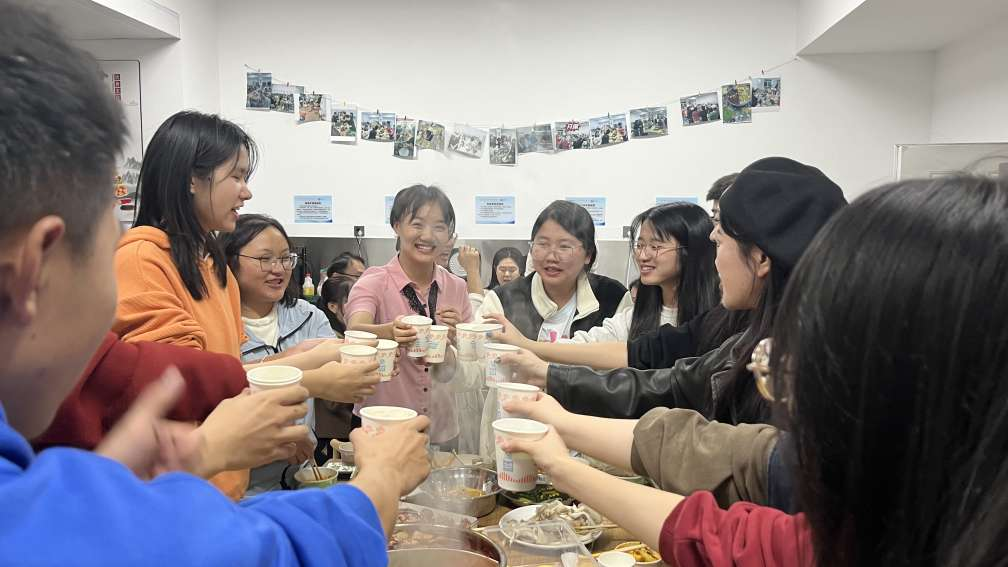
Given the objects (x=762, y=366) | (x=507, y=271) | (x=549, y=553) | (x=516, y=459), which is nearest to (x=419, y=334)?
(x=516, y=459)

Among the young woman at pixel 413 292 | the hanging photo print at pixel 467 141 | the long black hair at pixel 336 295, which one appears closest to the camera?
the young woman at pixel 413 292

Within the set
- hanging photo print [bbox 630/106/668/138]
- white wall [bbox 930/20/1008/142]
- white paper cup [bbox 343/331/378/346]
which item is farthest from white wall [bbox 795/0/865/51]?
white paper cup [bbox 343/331/378/346]

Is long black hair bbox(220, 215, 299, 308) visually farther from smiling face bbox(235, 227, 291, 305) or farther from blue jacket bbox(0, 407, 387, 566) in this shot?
blue jacket bbox(0, 407, 387, 566)

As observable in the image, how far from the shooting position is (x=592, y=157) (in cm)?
440

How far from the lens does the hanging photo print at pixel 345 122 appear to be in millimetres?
4418

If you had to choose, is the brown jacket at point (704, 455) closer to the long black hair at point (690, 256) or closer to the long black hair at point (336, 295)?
the long black hair at point (690, 256)

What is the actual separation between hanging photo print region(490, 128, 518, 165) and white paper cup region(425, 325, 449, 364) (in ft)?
8.23

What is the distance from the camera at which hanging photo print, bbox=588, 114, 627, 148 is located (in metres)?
4.36

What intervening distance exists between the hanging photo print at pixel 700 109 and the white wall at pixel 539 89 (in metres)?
0.07

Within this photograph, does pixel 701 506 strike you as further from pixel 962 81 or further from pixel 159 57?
pixel 159 57

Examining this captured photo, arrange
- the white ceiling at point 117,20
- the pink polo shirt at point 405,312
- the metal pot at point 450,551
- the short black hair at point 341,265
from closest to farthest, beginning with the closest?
the metal pot at point 450,551 < the pink polo shirt at point 405,312 < the white ceiling at point 117,20 < the short black hair at point 341,265

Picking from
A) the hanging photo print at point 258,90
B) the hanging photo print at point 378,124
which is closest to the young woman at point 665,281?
the hanging photo print at point 378,124

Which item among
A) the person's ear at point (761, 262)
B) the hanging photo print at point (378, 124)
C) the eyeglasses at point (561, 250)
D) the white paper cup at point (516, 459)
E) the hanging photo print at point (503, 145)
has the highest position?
the hanging photo print at point (378, 124)

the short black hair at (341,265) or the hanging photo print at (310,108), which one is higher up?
the hanging photo print at (310,108)
